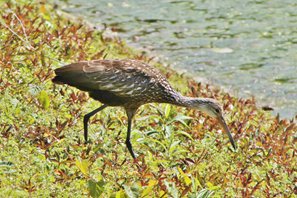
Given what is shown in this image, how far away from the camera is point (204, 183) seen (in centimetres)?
686

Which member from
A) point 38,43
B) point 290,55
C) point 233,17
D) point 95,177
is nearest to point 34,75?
point 38,43

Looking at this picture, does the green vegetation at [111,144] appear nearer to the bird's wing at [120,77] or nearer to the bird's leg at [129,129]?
the bird's leg at [129,129]

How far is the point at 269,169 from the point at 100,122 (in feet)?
5.50

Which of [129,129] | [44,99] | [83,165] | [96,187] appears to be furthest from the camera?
[44,99]

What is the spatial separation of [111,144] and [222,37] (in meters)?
5.04

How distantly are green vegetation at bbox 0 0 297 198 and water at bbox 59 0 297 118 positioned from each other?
128 cm

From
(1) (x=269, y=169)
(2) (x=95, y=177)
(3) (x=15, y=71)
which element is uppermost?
(3) (x=15, y=71)

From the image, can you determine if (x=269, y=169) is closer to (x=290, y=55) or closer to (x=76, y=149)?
(x=76, y=149)

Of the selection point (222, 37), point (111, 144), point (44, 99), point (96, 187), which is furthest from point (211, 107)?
point (222, 37)

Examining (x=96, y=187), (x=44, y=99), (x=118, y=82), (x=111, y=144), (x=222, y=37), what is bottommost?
A: (x=222, y=37)

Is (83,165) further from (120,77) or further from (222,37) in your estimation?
(222,37)

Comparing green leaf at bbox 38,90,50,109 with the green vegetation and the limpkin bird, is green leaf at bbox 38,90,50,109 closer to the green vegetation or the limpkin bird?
the green vegetation

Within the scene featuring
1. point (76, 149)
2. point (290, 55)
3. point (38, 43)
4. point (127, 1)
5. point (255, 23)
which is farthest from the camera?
point (127, 1)

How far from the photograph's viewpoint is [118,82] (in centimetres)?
728
